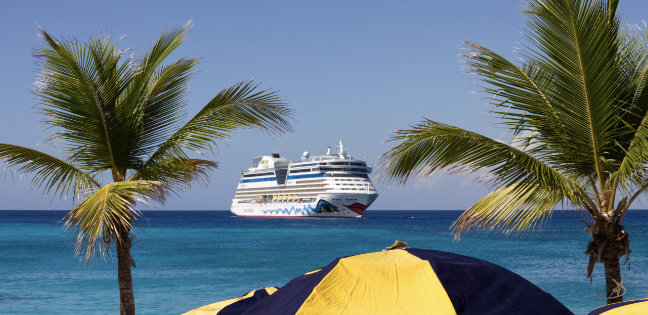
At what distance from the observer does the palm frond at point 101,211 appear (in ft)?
18.8

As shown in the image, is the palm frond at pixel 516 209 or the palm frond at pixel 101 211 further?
the palm frond at pixel 516 209

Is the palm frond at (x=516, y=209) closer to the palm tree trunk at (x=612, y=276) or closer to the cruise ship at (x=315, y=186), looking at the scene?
the palm tree trunk at (x=612, y=276)

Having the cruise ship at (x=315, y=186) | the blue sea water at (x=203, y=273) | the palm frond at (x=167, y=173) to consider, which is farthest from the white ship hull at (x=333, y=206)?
the palm frond at (x=167, y=173)

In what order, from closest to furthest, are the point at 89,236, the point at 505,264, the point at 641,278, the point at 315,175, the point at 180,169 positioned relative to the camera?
the point at 89,236 < the point at 180,169 < the point at 641,278 < the point at 505,264 < the point at 315,175

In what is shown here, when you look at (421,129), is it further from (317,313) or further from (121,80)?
(121,80)

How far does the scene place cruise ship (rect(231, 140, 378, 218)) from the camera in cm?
6450

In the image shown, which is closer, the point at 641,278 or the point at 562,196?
the point at 562,196

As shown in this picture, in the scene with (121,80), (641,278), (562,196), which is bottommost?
(641,278)

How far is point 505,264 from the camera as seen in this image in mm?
27094

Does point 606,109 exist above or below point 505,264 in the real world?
above

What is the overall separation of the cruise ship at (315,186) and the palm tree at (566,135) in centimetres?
5773

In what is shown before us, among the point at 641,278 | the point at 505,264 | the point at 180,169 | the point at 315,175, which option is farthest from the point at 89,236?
the point at 315,175

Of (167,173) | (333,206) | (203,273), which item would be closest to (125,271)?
(167,173)

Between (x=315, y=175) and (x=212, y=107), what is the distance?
58.8 m
